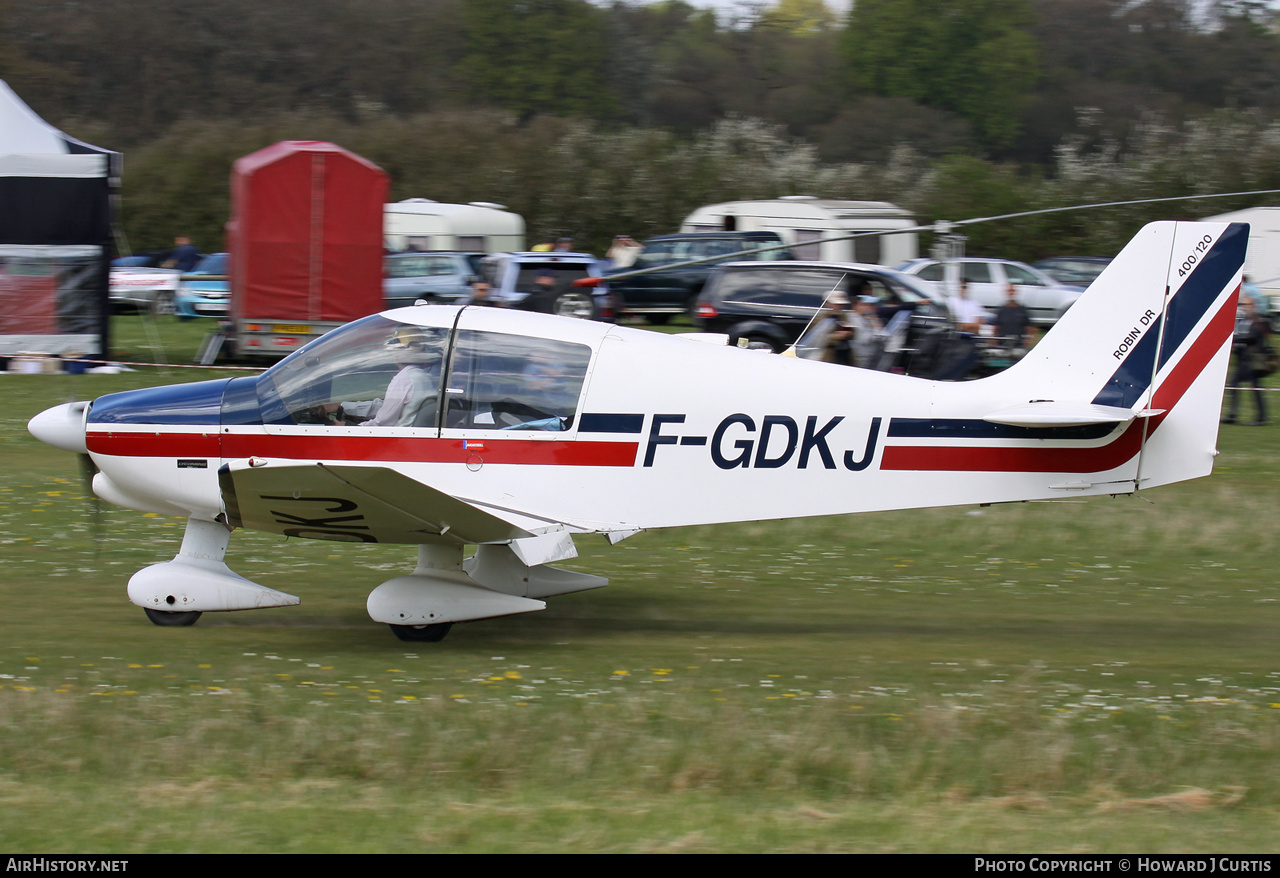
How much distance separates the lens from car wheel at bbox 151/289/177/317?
96.3 feet

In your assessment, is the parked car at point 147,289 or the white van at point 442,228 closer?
the parked car at point 147,289

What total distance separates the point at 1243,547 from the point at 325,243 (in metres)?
14.6

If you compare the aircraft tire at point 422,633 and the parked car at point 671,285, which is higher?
the parked car at point 671,285

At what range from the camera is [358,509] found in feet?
23.7

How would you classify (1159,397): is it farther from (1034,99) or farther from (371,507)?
(1034,99)

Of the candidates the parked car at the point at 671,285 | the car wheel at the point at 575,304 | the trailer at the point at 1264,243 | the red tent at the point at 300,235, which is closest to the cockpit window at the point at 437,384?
the red tent at the point at 300,235

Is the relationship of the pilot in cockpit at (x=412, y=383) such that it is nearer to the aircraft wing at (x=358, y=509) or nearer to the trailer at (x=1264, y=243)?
the aircraft wing at (x=358, y=509)

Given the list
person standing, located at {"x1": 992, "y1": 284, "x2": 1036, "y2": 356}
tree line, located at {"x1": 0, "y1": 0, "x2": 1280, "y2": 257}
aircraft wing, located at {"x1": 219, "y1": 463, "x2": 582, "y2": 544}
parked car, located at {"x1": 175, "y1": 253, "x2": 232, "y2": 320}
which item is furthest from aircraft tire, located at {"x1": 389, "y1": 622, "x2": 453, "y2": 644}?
tree line, located at {"x1": 0, "y1": 0, "x2": 1280, "y2": 257}

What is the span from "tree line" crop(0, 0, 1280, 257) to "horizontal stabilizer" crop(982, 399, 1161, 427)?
102ft

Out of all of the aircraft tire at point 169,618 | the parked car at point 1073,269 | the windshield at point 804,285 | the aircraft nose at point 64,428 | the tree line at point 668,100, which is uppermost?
the tree line at point 668,100

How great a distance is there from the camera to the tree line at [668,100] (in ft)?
134

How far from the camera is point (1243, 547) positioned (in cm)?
1079

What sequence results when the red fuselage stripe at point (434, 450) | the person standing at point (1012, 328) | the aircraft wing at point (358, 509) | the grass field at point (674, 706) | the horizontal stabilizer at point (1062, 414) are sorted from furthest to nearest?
the person standing at point (1012, 328)
the red fuselage stripe at point (434, 450)
the horizontal stabilizer at point (1062, 414)
the aircraft wing at point (358, 509)
the grass field at point (674, 706)

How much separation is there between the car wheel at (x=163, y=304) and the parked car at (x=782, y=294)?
14.4m
